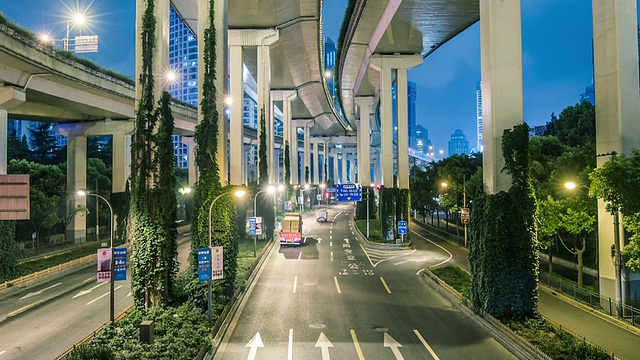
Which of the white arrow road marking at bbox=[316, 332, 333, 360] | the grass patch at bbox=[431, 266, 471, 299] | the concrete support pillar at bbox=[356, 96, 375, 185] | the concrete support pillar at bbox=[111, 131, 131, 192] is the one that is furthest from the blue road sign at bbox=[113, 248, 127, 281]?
the concrete support pillar at bbox=[356, 96, 375, 185]

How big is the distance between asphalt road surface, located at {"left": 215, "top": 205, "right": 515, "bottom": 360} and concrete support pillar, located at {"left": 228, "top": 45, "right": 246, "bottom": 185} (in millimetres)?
8245

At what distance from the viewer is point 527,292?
19203mm

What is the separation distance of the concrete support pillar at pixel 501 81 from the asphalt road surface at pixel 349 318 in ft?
23.2

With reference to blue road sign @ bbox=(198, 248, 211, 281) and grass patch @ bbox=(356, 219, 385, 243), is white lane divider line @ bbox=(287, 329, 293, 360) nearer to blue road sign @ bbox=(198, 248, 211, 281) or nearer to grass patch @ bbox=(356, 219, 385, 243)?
blue road sign @ bbox=(198, 248, 211, 281)

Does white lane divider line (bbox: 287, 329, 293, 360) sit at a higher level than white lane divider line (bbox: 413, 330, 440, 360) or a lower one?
higher

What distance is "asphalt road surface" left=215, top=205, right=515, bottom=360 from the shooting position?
16.5m

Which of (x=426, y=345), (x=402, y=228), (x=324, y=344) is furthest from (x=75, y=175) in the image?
(x=426, y=345)

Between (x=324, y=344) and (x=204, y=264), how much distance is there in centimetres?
A: 623

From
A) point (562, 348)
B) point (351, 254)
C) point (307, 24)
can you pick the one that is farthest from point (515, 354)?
point (307, 24)

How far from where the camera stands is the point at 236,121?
4216 cm

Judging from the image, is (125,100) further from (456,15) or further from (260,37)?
(456,15)

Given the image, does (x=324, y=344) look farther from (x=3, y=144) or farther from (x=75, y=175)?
(x=75, y=175)

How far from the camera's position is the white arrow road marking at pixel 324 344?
52.6ft

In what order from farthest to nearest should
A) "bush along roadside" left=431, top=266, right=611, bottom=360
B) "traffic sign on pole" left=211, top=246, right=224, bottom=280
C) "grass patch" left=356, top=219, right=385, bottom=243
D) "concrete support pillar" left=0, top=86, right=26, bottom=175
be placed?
"grass patch" left=356, top=219, right=385, bottom=243 < "concrete support pillar" left=0, top=86, right=26, bottom=175 < "traffic sign on pole" left=211, top=246, right=224, bottom=280 < "bush along roadside" left=431, top=266, right=611, bottom=360
